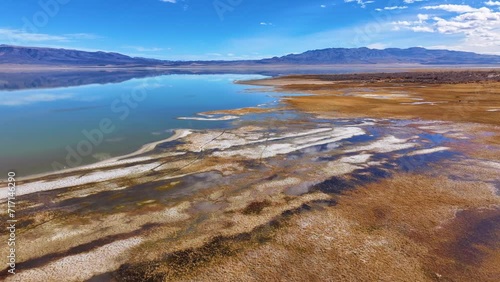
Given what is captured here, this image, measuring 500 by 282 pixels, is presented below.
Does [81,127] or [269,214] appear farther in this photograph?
[81,127]

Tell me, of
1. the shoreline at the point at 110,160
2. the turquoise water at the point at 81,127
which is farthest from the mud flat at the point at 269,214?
the turquoise water at the point at 81,127

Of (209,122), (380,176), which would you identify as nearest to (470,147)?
(380,176)

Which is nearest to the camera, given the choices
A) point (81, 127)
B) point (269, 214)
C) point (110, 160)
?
point (269, 214)

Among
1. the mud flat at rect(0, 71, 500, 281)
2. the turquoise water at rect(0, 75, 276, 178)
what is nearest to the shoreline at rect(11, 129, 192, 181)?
the mud flat at rect(0, 71, 500, 281)

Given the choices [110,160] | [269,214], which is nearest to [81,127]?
[110,160]

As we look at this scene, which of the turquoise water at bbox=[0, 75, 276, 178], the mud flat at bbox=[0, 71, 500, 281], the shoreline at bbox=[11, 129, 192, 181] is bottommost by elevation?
the mud flat at bbox=[0, 71, 500, 281]

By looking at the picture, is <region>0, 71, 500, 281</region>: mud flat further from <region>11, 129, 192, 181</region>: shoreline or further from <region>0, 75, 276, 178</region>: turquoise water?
<region>0, 75, 276, 178</region>: turquoise water

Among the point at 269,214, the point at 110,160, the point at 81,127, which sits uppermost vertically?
the point at 81,127

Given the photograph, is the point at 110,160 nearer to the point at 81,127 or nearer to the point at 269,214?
the point at 269,214

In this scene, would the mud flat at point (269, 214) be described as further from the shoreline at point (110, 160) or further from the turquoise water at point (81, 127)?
the turquoise water at point (81, 127)
